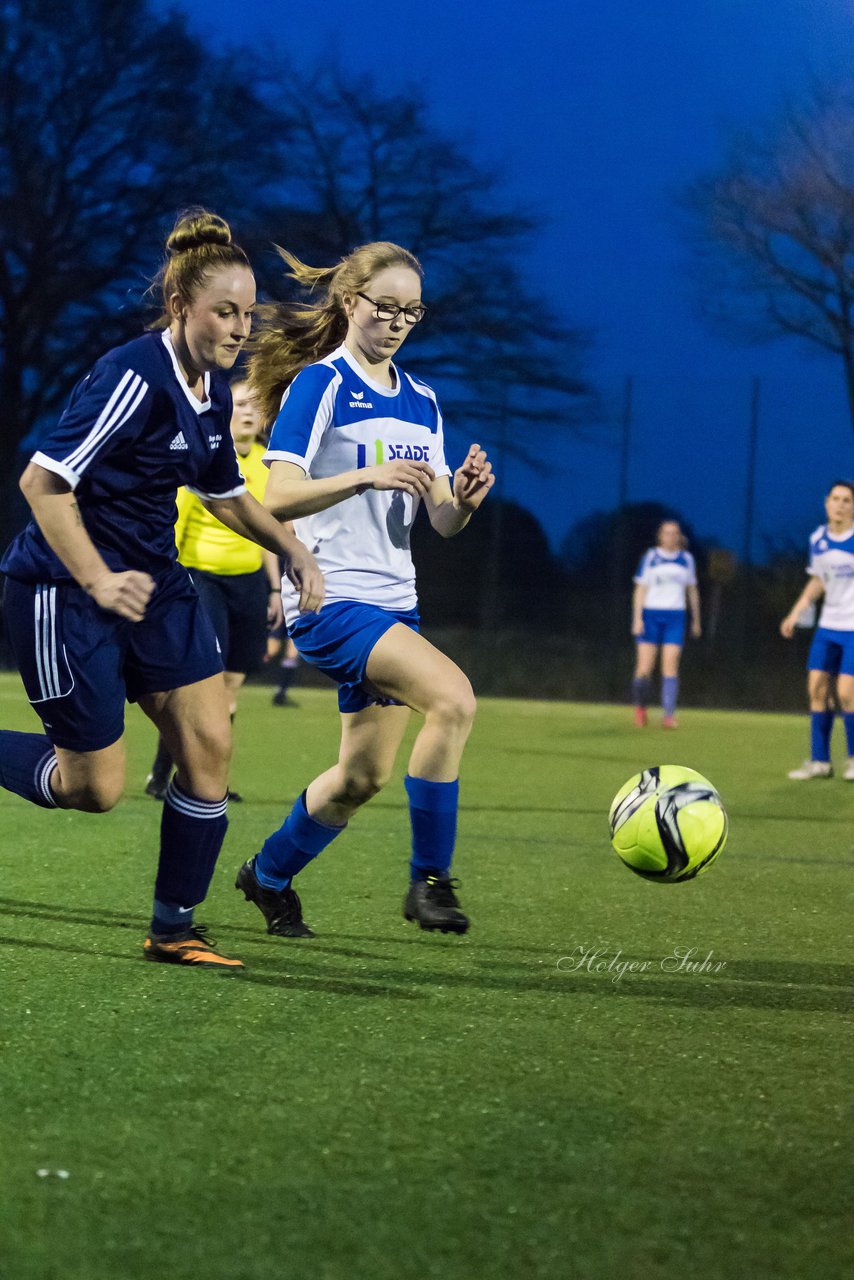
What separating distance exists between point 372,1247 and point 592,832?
5.37m

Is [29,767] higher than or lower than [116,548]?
lower

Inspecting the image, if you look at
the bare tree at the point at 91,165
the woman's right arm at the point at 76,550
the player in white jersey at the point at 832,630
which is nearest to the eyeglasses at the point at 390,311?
the woman's right arm at the point at 76,550

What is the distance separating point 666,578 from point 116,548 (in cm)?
1262

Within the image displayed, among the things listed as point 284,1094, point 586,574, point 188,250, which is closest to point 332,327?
point 188,250

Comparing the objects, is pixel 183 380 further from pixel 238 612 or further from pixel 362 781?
pixel 238 612

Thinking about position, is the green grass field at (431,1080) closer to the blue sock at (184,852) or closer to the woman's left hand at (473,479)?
the blue sock at (184,852)

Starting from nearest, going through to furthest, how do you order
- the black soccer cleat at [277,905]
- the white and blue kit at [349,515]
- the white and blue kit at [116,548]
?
1. the white and blue kit at [116,548]
2. the white and blue kit at [349,515]
3. the black soccer cleat at [277,905]

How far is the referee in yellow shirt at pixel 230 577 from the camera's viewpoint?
7.81 m

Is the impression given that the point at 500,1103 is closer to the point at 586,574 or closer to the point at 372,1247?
the point at 372,1247

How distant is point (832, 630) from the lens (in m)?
A: 10.8

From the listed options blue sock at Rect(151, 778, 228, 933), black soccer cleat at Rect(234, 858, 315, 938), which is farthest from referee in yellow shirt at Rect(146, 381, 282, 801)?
blue sock at Rect(151, 778, 228, 933)

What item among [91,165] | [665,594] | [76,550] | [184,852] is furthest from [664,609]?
[91,165]

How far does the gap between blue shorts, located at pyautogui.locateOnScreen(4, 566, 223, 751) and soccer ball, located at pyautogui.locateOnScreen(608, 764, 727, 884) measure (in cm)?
128

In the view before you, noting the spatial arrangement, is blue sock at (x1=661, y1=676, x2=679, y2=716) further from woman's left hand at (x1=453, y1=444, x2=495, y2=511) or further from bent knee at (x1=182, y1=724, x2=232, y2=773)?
bent knee at (x1=182, y1=724, x2=232, y2=773)
